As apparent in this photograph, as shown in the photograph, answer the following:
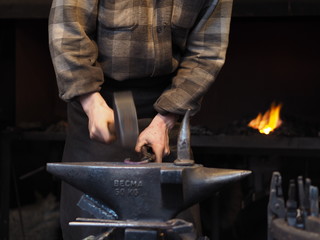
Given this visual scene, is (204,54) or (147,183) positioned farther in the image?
(204,54)

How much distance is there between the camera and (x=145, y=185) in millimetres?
1283

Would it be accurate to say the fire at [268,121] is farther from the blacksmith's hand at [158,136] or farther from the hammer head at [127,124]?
the hammer head at [127,124]

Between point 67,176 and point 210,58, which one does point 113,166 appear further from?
point 210,58

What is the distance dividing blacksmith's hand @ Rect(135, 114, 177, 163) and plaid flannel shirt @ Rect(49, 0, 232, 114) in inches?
1.4

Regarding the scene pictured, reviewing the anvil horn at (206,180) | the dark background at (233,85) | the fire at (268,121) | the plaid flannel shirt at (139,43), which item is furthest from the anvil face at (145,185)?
the dark background at (233,85)

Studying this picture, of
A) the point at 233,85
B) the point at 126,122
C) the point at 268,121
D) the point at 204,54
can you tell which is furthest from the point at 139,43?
the point at 233,85

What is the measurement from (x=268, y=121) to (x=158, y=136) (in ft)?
5.36

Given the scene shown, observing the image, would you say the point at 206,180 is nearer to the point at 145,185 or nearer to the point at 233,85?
the point at 145,185

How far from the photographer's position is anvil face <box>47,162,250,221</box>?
1279 mm

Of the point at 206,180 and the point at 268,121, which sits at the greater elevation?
the point at 206,180

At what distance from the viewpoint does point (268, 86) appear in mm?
3406

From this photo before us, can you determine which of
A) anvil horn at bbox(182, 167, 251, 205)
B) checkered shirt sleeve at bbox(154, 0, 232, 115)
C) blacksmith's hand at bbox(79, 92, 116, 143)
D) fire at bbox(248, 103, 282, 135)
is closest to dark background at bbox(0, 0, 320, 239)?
fire at bbox(248, 103, 282, 135)

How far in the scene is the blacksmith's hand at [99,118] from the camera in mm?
1491

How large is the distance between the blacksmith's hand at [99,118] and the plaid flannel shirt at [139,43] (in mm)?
32
